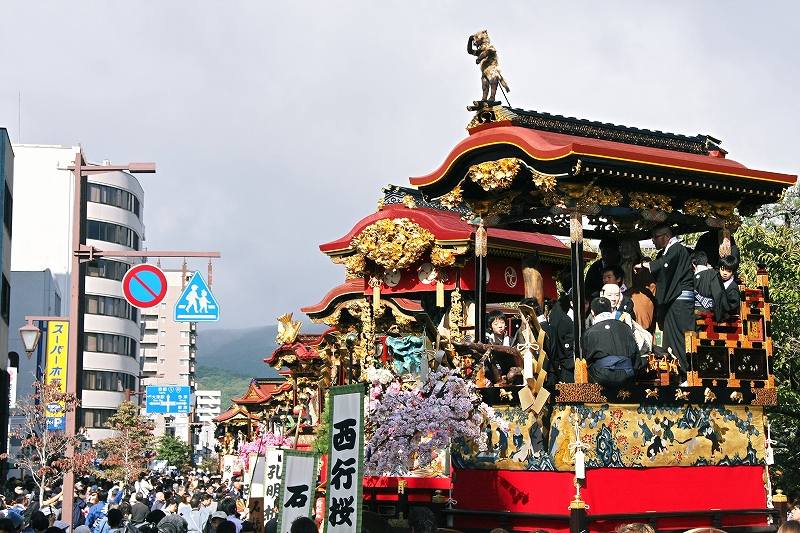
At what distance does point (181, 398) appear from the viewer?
61.5 m

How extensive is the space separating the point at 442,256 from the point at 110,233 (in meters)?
75.5

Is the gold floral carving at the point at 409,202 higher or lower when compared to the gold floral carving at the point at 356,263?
higher

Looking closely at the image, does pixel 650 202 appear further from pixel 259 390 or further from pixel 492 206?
pixel 259 390

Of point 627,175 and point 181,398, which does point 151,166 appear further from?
point 181,398

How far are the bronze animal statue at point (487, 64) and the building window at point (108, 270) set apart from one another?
7584cm

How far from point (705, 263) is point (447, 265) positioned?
5111 mm

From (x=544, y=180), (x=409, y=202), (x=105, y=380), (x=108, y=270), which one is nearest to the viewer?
(x=544, y=180)

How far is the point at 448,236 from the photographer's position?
20.1 meters

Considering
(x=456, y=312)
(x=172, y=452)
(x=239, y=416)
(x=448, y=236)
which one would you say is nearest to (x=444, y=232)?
(x=448, y=236)

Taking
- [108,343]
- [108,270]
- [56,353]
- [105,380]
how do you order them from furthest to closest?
[108,270]
[108,343]
[105,380]
[56,353]

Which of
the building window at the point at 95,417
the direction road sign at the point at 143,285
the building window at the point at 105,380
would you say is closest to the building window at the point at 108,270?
the building window at the point at 105,380

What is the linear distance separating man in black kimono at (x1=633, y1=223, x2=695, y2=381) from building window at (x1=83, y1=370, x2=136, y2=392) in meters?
76.2

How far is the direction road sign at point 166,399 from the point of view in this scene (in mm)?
60438

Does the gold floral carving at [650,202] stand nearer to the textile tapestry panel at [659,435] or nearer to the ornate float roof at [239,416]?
the textile tapestry panel at [659,435]
